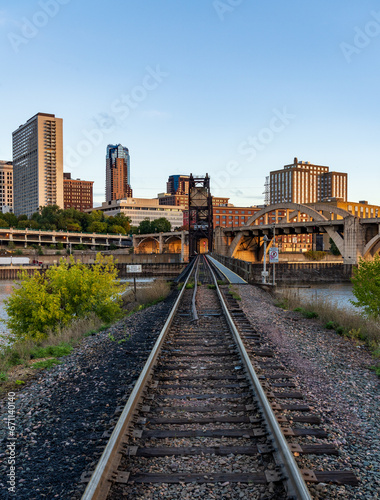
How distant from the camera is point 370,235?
65.9 meters

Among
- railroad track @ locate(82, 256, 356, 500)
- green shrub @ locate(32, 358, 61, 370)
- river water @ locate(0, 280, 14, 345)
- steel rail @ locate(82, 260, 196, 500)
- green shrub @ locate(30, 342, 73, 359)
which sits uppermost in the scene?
steel rail @ locate(82, 260, 196, 500)

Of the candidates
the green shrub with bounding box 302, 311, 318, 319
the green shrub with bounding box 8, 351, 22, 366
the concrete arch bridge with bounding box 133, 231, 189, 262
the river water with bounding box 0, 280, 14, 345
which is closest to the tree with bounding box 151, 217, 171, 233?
the concrete arch bridge with bounding box 133, 231, 189, 262

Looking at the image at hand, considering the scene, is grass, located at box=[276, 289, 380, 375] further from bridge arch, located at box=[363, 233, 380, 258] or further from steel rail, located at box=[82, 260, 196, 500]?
bridge arch, located at box=[363, 233, 380, 258]

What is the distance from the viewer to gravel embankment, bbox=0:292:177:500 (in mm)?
4016

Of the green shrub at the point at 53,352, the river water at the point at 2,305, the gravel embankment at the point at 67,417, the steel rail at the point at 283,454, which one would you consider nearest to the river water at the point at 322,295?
the river water at the point at 2,305

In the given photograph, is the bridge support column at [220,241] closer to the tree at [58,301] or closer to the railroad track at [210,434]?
the tree at [58,301]

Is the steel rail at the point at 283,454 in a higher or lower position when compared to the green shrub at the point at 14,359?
higher

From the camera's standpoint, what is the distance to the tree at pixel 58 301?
16.7 meters

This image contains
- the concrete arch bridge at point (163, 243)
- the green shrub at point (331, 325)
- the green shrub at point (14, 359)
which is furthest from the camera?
the concrete arch bridge at point (163, 243)

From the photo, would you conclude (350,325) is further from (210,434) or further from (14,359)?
(14,359)

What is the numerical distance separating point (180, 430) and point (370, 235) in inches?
2646

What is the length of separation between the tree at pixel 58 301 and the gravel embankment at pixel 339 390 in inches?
328

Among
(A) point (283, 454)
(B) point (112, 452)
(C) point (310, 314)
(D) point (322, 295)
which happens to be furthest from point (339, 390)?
(D) point (322, 295)

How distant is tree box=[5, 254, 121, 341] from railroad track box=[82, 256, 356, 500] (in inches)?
387
